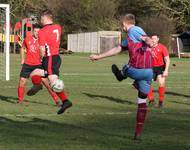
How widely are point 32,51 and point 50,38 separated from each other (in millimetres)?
3696

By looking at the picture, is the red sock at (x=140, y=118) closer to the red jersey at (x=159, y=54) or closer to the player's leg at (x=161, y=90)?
the player's leg at (x=161, y=90)

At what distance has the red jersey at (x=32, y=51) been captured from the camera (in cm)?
1606

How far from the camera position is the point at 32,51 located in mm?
16078

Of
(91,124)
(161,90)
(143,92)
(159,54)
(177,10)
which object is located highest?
(177,10)

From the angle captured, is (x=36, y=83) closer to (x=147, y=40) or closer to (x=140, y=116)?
(x=140, y=116)

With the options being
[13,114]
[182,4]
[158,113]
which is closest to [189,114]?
[158,113]

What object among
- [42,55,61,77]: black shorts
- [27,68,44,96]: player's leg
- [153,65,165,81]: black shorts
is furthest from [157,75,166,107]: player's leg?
[42,55,61,77]: black shorts

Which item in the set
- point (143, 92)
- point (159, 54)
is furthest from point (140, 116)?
point (159, 54)

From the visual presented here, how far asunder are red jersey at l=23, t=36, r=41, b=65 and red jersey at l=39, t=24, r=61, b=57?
139 inches

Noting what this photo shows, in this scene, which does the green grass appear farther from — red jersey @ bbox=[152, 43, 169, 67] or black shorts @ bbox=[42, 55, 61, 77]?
red jersey @ bbox=[152, 43, 169, 67]

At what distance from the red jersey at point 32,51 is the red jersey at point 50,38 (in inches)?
139

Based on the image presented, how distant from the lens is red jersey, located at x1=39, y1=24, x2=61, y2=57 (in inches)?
488

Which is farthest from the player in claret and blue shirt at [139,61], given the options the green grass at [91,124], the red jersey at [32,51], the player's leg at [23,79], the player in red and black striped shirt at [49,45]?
the red jersey at [32,51]

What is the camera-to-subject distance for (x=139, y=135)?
32.3 feet
